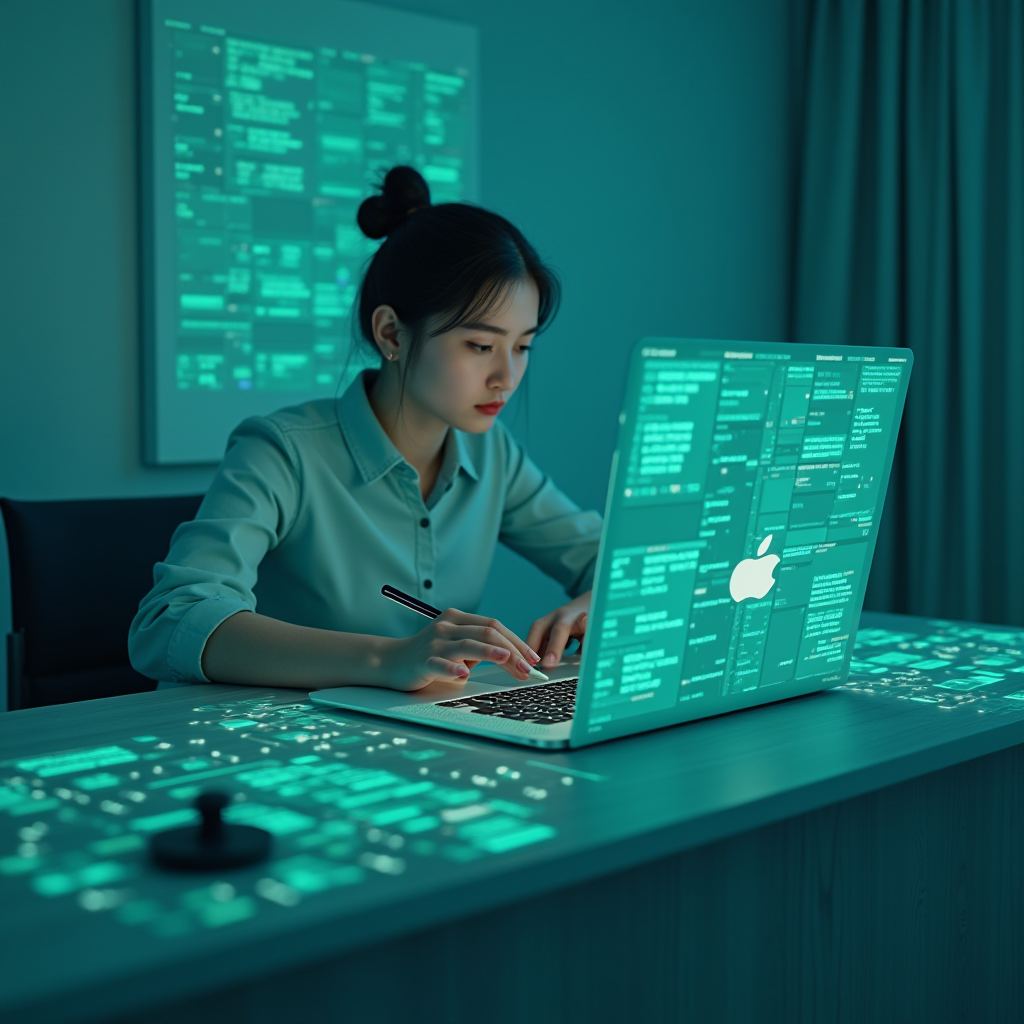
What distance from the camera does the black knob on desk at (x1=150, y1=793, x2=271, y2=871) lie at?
721 millimetres

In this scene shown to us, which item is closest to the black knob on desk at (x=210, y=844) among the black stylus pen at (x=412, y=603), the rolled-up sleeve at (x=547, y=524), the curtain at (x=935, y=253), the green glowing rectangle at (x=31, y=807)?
the green glowing rectangle at (x=31, y=807)

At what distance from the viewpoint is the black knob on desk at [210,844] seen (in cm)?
72

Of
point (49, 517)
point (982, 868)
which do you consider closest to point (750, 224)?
point (49, 517)

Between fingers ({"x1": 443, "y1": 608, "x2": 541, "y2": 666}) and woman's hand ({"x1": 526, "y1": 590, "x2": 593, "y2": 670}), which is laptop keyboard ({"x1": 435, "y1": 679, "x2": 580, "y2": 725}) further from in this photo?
woman's hand ({"x1": 526, "y1": 590, "x2": 593, "y2": 670})

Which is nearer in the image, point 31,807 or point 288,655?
point 31,807

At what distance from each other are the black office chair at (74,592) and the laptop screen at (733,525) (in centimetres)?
106

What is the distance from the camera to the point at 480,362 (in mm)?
1631

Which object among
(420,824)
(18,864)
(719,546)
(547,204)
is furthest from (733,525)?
(547,204)

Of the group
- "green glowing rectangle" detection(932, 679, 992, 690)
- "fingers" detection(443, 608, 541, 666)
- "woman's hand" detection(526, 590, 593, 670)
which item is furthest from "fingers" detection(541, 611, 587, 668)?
"green glowing rectangle" detection(932, 679, 992, 690)

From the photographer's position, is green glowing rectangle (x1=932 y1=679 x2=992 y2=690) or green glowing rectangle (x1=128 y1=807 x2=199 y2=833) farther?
green glowing rectangle (x1=932 y1=679 x2=992 y2=690)

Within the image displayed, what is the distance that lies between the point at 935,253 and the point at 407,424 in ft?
6.85

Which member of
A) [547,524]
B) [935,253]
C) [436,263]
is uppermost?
[935,253]

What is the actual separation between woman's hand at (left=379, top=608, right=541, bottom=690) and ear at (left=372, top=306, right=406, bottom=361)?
1.94ft

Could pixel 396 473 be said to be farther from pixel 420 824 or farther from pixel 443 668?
pixel 420 824
